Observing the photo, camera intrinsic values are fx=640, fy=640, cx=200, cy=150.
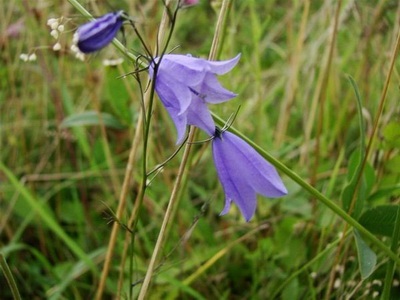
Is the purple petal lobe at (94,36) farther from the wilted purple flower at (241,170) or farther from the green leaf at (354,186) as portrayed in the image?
the green leaf at (354,186)

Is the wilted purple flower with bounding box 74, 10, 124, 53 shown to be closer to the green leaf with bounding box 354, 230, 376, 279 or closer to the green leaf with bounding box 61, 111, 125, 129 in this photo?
the green leaf with bounding box 354, 230, 376, 279

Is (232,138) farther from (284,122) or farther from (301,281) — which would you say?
(284,122)

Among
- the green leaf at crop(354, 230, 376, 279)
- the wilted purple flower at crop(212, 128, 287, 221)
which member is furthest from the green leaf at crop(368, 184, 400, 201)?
the wilted purple flower at crop(212, 128, 287, 221)

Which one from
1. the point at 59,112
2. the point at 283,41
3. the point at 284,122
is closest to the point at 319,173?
the point at 284,122

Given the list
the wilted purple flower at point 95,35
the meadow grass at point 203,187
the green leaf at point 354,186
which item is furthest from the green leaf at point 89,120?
the wilted purple flower at point 95,35

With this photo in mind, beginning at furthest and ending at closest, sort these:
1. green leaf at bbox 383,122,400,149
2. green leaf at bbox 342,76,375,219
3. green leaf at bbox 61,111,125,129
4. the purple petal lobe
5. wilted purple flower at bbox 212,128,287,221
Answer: green leaf at bbox 61,111,125,129, green leaf at bbox 383,122,400,149, green leaf at bbox 342,76,375,219, wilted purple flower at bbox 212,128,287,221, the purple petal lobe

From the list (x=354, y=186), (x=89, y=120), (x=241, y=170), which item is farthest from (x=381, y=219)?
(x=89, y=120)
